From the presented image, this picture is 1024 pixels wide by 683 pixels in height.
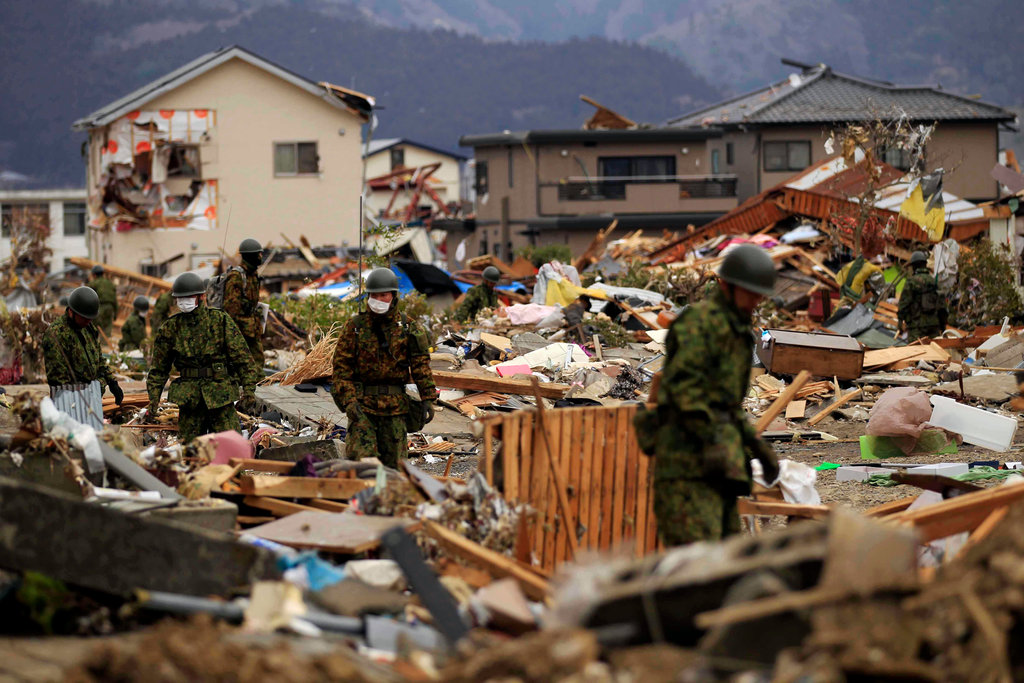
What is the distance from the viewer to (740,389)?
16.8 ft

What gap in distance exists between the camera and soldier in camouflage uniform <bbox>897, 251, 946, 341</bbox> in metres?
16.8

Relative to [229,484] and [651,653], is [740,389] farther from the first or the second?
[229,484]

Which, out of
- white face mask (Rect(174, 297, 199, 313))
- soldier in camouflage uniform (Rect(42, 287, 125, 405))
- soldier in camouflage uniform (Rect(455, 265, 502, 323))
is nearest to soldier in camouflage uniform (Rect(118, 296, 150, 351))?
soldier in camouflage uniform (Rect(455, 265, 502, 323))

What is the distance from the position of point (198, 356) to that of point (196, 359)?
0.03 metres

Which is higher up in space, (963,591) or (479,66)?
(479,66)

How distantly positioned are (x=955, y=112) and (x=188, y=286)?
3323 cm

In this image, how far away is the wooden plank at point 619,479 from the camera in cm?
620

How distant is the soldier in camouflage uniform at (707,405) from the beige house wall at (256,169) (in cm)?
2922

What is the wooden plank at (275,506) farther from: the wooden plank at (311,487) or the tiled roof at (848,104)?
the tiled roof at (848,104)

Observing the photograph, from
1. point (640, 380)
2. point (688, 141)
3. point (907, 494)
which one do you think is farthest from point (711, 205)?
point (907, 494)

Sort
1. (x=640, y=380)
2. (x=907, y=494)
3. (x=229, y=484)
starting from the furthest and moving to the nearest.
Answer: (x=640, y=380), (x=907, y=494), (x=229, y=484)

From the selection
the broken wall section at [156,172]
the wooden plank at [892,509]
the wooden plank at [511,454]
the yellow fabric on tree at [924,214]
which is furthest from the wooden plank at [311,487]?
the broken wall section at [156,172]

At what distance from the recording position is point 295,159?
34344mm

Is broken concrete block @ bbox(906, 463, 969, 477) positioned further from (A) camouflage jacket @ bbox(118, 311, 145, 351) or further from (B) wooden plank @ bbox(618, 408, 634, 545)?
(A) camouflage jacket @ bbox(118, 311, 145, 351)
